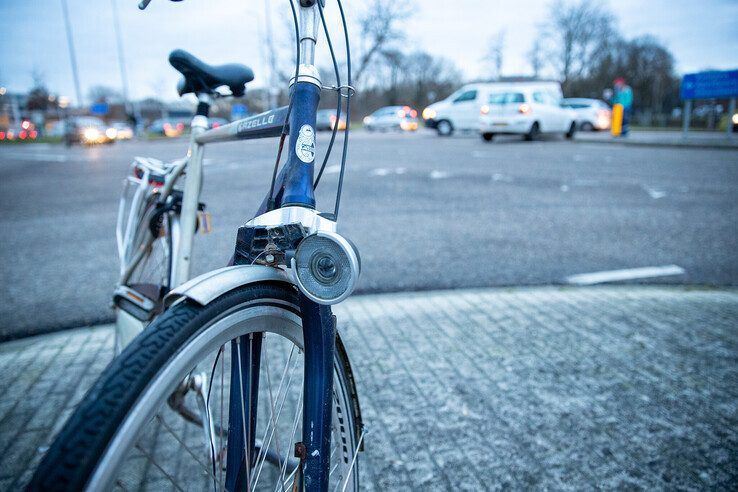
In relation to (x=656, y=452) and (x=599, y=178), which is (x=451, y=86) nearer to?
(x=599, y=178)

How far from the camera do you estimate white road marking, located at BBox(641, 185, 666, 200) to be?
7.50 meters

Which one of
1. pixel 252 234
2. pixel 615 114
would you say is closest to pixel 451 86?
pixel 615 114

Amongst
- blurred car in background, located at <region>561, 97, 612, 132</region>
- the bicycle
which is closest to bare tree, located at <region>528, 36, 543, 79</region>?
blurred car in background, located at <region>561, 97, 612, 132</region>

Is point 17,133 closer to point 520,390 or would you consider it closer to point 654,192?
point 654,192

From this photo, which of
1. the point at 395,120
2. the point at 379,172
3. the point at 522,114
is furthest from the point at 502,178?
the point at 395,120

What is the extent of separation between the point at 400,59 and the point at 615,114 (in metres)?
35.2

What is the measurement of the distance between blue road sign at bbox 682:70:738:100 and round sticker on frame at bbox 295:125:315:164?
67.2 ft

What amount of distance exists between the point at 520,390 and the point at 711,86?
20.0m

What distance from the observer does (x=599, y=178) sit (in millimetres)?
9305

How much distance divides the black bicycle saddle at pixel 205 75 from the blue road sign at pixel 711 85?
20120mm

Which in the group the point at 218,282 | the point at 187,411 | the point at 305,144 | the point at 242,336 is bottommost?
the point at 187,411

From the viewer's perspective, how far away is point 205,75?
1.79 meters

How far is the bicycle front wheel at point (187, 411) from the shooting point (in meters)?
0.80

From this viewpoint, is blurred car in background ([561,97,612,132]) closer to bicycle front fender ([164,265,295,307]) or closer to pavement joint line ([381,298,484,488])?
pavement joint line ([381,298,484,488])
